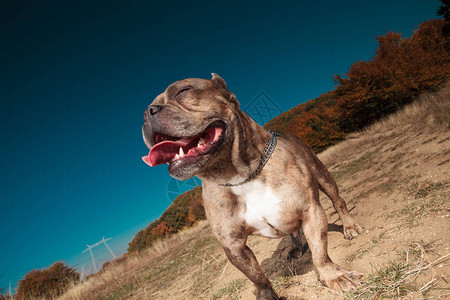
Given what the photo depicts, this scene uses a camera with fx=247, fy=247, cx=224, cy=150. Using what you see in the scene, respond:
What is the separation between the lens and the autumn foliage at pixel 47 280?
867cm

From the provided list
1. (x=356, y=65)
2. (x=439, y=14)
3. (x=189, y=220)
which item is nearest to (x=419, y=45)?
(x=439, y=14)

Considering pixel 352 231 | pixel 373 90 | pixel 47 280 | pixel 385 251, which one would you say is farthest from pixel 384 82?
pixel 47 280

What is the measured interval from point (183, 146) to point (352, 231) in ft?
6.71

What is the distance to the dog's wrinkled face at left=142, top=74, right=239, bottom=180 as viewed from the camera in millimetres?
1828

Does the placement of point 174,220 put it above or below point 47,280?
above

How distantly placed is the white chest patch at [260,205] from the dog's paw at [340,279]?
47 centimetres

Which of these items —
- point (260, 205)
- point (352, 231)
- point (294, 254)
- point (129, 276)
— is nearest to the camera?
point (260, 205)

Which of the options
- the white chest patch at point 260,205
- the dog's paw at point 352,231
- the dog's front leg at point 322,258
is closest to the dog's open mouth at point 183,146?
the white chest patch at point 260,205

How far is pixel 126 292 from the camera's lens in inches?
215

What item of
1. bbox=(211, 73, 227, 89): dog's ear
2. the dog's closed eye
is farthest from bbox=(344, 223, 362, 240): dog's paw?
the dog's closed eye

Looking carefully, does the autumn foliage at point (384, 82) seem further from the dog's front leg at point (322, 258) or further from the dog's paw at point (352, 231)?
the dog's front leg at point (322, 258)

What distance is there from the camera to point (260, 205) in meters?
2.04

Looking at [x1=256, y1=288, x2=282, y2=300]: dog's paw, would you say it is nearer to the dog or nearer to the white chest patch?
the dog

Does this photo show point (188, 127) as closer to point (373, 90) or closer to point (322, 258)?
point (322, 258)
